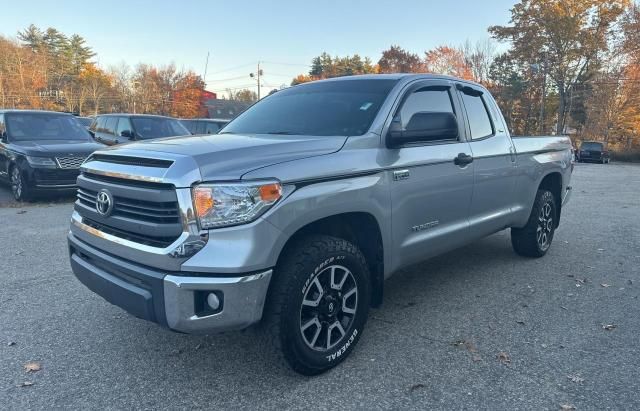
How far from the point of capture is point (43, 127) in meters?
9.73

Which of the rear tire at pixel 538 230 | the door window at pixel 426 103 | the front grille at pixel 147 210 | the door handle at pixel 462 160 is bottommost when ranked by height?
the rear tire at pixel 538 230

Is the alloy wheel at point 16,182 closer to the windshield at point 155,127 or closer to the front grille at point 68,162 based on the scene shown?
the front grille at point 68,162

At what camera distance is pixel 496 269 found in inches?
202

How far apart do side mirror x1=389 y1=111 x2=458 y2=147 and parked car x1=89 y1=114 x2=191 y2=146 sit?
9004 mm

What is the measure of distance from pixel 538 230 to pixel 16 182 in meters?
9.28

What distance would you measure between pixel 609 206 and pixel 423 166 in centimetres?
831

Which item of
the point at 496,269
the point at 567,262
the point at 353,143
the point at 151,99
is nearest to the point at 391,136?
the point at 353,143

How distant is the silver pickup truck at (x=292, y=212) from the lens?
2422 millimetres

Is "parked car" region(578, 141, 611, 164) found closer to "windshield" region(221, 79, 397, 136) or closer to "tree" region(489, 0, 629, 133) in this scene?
"tree" region(489, 0, 629, 133)

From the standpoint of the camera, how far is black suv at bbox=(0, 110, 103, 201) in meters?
8.54

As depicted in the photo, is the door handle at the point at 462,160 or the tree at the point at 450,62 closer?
the door handle at the point at 462,160

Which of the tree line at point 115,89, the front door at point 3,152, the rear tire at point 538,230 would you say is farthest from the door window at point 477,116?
the tree line at point 115,89

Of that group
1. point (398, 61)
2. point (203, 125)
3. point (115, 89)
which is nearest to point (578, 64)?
point (398, 61)

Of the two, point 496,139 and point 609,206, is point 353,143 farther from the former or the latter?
point 609,206
